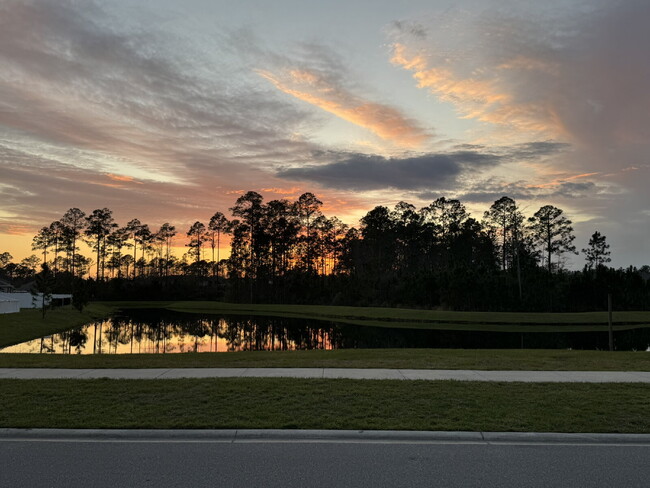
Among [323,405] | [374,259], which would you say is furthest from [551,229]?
[323,405]

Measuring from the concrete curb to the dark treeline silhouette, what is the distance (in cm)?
5787

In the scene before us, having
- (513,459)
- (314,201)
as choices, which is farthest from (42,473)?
(314,201)

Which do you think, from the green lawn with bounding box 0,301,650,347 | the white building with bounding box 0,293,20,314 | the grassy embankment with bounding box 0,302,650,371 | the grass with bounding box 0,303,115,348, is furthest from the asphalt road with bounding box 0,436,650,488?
the white building with bounding box 0,293,20,314

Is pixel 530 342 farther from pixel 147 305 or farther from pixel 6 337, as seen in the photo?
pixel 147 305

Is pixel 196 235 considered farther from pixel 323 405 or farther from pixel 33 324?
pixel 323 405

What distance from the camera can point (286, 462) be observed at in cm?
616

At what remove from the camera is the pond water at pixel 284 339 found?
30.0 metres

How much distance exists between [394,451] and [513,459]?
1554 millimetres

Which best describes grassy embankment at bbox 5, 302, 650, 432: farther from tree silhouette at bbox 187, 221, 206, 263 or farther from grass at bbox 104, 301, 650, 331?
tree silhouette at bbox 187, 221, 206, 263

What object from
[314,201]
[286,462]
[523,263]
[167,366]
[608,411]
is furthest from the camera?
[314,201]

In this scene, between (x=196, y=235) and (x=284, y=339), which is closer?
(x=284, y=339)

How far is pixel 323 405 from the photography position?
869 centimetres

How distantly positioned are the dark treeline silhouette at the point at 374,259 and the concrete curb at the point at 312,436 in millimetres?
57866

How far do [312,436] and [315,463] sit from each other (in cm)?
113
